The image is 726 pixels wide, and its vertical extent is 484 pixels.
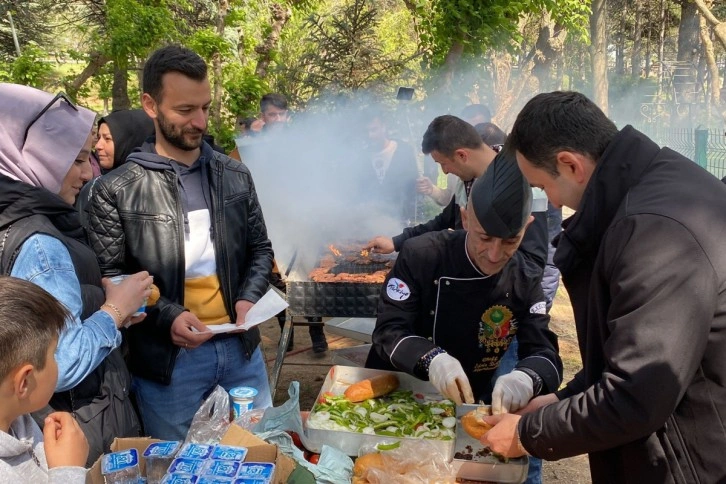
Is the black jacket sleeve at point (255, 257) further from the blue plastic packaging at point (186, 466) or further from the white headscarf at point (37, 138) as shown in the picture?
the blue plastic packaging at point (186, 466)

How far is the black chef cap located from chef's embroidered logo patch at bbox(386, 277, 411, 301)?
439 millimetres

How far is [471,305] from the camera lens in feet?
8.20

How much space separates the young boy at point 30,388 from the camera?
1402mm

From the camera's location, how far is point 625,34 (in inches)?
1175

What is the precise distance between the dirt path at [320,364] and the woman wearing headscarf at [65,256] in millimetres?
2996

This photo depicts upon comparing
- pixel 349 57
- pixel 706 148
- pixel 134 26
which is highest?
pixel 134 26

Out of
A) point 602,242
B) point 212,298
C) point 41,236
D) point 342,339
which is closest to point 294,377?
point 342,339

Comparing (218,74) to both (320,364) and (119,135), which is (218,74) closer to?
(320,364)

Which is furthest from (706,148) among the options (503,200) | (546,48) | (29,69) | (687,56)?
(687,56)

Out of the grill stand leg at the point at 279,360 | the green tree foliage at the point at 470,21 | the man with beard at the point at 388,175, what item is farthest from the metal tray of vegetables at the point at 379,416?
the green tree foliage at the point at 470,21

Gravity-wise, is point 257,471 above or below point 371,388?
above

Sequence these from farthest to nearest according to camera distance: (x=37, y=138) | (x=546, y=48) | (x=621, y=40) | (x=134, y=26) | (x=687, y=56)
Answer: (x=621, y=40) → (x=687, y=56) → (x=546, y=48) → (x=134, y=26) → (x=37, y=138)

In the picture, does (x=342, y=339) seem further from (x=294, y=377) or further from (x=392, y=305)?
(x=392, y=305)

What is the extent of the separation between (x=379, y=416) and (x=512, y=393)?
47 cm
